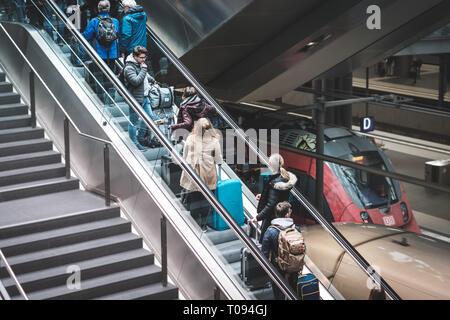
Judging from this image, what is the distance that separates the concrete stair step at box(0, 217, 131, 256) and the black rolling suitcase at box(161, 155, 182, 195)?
76 cm

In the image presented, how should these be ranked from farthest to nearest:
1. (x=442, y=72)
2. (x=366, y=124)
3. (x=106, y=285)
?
(x=442, y=72) → (x=366, y=124) → (x=106, y=285)

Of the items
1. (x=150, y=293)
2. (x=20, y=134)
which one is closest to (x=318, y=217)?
(x=150, y=293)

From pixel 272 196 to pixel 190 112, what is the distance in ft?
6.19

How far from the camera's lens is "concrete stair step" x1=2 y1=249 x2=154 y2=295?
699cm

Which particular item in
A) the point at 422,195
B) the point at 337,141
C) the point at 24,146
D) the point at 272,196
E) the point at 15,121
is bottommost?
the point at 422,195

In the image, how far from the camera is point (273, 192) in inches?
284

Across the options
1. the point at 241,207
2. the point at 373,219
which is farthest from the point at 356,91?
the point at 241,207

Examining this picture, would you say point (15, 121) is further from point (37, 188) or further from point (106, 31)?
point (106, 31)

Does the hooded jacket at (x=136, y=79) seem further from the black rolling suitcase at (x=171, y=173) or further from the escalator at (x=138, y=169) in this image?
the black rolling suitcase at (x=171, y=173)

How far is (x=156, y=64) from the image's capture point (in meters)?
10.0

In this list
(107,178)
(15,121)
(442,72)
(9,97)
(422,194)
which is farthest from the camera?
(442,72)

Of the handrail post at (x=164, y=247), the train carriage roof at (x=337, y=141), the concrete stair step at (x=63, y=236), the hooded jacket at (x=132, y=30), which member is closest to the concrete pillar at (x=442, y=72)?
the train carriage roof at (x=337, y=141)

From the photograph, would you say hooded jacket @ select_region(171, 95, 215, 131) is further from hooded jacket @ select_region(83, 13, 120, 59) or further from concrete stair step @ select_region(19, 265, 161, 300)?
concrete stair step @ select_region(19, 265, 161, 300)

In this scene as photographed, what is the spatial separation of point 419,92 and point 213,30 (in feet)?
52.8
